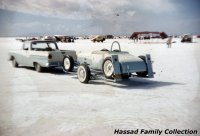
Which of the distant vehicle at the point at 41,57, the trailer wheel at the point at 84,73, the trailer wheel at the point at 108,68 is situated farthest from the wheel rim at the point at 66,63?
the trailer wheel at the point at 108,68

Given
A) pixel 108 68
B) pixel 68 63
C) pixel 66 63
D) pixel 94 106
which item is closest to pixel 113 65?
pixel 108 68

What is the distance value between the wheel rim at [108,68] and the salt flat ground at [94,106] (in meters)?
0.42

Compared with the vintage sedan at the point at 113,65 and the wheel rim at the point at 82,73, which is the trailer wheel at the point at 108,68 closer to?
the vintage sedan at the point at 113,65

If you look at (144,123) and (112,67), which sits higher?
(112,67)

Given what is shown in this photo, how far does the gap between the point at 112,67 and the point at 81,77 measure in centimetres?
143

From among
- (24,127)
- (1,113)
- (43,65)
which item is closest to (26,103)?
(1,113)

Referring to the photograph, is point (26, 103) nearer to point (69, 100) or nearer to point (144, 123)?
point (69, 100)

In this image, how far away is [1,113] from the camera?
548 cm

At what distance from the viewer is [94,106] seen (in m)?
5.96

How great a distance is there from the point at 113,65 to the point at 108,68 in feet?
1.14

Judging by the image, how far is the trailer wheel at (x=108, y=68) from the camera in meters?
7.92

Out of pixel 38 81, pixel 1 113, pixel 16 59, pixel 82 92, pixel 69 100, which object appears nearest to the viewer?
pixel 1 113

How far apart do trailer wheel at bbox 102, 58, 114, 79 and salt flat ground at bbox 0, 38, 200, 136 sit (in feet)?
1.26

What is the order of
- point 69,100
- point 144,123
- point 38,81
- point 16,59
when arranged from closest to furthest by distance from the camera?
1. point 144,123
2. point 69,100
3. point 38,81
4. point 16,59
